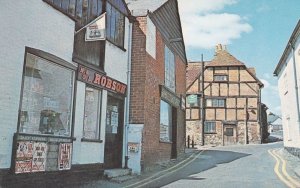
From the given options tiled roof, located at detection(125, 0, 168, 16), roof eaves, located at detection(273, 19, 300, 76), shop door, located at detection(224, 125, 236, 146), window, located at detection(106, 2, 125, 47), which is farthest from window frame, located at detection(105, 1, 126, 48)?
shop door, located at detection(224, 125, 236, 146)

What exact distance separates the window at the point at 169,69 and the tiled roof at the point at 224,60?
23758 mm

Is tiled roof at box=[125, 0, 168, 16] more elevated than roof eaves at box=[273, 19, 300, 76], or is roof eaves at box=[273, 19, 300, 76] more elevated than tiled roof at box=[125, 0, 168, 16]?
tiled roof at box=[125, 0, 168, 16]

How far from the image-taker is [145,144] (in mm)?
13094

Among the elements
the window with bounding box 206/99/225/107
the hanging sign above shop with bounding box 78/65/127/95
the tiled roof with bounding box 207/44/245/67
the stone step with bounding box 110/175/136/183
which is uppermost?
the tiled roof with bounding box 207/44/245/67

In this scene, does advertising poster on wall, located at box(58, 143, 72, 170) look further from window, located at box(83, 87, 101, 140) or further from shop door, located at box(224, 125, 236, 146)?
shop door, located at box(224, 125, 236, 146)

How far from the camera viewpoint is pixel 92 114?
10695 mm

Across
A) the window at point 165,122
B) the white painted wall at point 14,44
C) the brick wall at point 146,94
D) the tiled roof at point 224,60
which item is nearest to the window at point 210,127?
the tiled roof at point 224,60

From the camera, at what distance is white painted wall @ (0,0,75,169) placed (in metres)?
7.03

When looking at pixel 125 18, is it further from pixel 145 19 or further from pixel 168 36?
pixel 168 36

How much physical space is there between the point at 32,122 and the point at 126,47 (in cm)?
597

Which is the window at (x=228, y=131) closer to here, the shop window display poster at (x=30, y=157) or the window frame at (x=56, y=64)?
the window frame at (x=56, y=64)

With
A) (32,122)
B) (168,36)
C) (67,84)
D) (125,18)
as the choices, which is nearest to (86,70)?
(67,84)

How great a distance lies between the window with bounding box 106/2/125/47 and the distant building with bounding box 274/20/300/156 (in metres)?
9.80

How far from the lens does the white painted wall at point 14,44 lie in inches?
277
